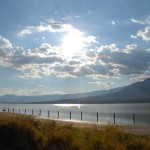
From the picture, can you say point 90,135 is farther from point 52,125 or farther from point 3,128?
point 3,128

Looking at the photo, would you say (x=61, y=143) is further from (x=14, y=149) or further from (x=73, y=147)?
(x=14, y=149)

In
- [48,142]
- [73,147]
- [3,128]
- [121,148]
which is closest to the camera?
[121,148]

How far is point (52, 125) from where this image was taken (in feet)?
56.6

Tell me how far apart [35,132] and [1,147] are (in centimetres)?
167

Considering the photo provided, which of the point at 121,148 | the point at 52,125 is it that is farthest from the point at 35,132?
the point at 121,148

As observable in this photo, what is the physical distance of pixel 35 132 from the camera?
14.5 meters

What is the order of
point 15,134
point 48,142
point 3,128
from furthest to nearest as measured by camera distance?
point 3,128, point 15,134, point 48,142

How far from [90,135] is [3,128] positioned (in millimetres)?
4919

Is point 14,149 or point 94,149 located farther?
point 14,149

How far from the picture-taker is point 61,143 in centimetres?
1281

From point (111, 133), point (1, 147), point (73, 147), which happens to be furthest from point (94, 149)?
point (1, 147)

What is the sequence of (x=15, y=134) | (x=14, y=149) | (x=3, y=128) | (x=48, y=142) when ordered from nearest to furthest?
(x=48, y=142)
(x=14, y=149)
(x=15, y=134)
(x=3, y=128)

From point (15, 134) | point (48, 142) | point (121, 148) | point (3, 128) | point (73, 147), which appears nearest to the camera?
point (121, 148)

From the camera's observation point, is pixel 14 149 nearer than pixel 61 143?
No
